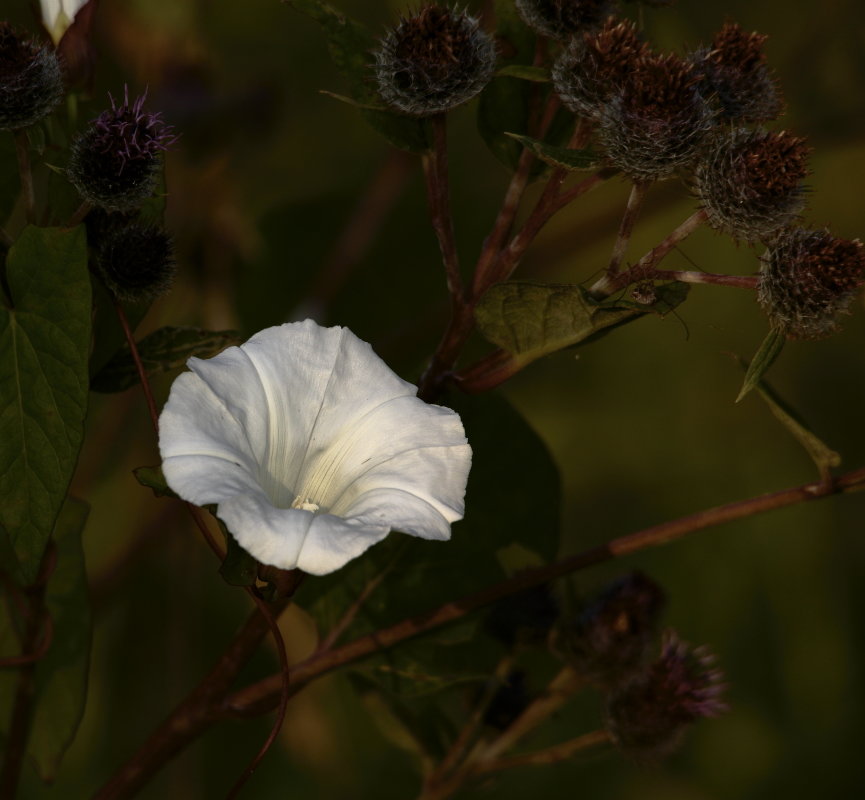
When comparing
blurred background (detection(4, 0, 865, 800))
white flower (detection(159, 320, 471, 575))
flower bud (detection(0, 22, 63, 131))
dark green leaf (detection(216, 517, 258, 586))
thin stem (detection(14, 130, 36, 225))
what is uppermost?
flower bud (detection(0, 22, 63, 131))

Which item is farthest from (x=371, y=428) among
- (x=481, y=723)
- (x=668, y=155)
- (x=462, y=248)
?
(x=462, y=248)

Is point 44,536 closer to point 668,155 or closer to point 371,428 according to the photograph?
point 371,428

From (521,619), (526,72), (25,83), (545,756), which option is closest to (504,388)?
(521,619)

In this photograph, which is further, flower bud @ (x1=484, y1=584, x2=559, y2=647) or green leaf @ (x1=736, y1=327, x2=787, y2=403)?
flower bud @ (x1=484, y1=584, x2=559, y2=647)

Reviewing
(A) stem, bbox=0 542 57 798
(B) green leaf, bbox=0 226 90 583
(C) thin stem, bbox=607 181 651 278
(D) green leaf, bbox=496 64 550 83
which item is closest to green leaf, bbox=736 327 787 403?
(C) thin stem, bbox=607 181 651 278

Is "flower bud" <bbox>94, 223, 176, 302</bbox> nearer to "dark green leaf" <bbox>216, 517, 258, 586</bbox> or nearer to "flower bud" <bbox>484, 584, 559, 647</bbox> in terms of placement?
"dark green leaf" <bbox>216, 517, 258, 586</bbox>
